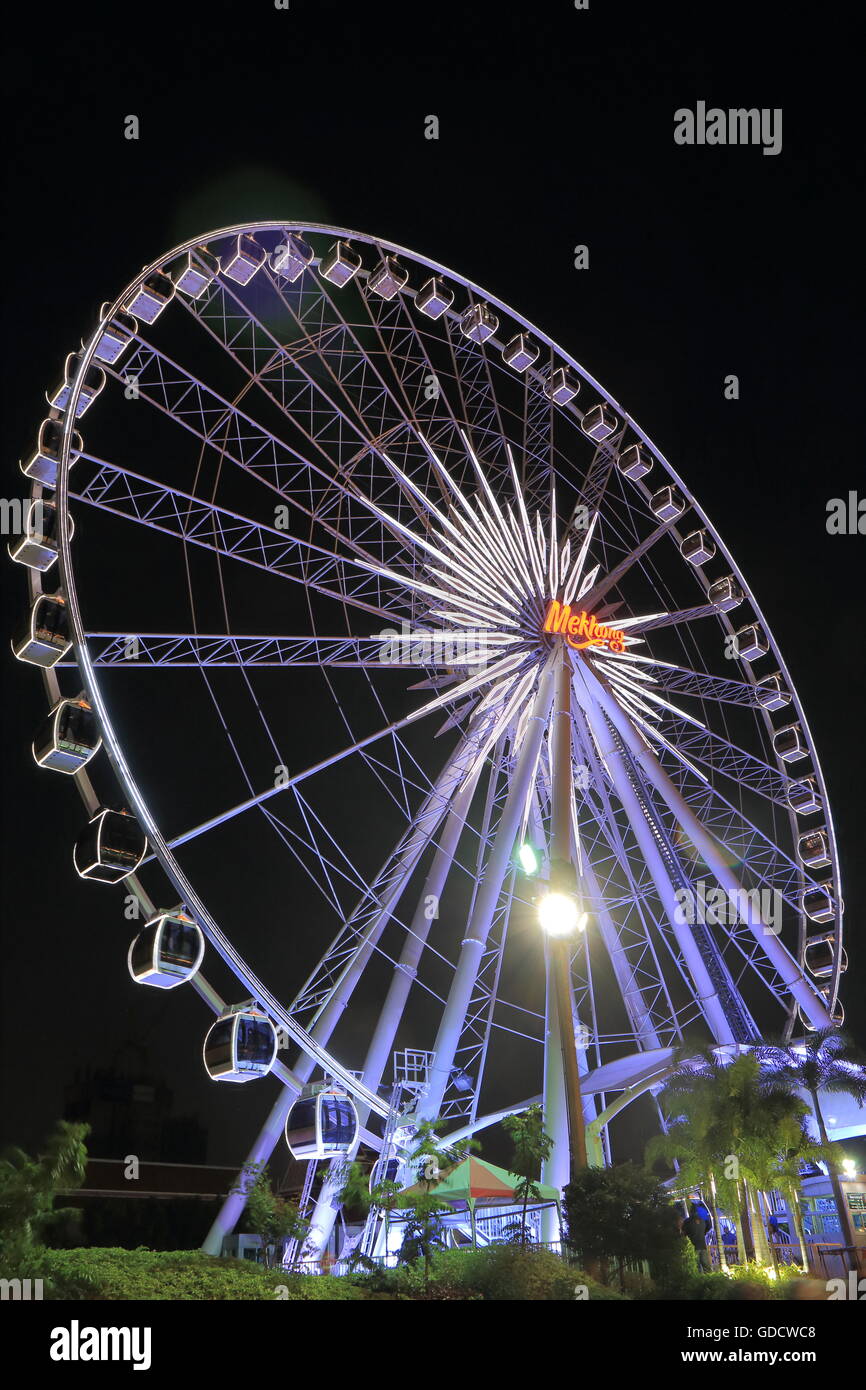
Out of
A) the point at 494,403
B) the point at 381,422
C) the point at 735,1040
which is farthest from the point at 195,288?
the point at 735,1040

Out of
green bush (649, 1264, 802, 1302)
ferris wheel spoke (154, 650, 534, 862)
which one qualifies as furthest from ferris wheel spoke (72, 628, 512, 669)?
green bush (649, 1264, 802, 1302)

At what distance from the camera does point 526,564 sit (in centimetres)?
2442

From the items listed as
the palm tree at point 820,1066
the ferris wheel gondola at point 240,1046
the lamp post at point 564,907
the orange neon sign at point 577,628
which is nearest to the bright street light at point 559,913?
the lamp post at point 564,907

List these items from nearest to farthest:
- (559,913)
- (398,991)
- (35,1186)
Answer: (559,913) → (35,1186) → (398,991)

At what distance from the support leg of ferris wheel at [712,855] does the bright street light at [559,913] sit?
Result: 976 cm

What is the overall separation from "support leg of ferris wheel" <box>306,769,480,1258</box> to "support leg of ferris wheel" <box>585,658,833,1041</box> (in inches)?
128

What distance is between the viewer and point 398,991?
2316 centimetres

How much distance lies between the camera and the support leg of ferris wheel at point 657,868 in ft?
74.6

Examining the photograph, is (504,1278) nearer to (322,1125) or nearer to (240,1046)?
(322,1125)

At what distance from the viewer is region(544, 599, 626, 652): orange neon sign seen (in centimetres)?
2350

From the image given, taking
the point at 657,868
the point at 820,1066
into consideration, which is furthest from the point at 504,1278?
the point at 657,868

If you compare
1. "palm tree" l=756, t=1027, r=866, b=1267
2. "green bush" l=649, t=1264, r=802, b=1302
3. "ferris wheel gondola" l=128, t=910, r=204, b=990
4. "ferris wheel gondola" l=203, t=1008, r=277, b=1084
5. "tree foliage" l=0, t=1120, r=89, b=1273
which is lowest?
"green bush" l=649, t=1264, r=802, b=1302

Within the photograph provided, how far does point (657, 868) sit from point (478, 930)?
4.70 meters

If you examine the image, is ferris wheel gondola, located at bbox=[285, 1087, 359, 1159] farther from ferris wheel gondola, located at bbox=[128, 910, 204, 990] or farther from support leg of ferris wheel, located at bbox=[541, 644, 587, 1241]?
ferris wheel gondola, located at bbox=[128, 910, 204, 990]
